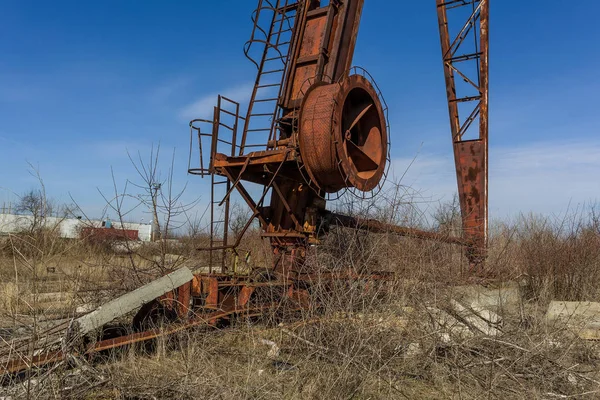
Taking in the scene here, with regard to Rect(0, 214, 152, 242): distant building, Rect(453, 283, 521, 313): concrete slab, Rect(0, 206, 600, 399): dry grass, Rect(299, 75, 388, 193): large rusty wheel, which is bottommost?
Rect(0, 206, 600, 399): dry grass

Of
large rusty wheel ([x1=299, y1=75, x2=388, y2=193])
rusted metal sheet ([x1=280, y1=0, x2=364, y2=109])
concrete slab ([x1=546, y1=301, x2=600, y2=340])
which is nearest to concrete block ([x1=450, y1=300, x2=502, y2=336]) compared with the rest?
concrete slab ([x1=546, y1=301, x2=600, y2=340])

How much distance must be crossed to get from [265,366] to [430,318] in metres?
1.74

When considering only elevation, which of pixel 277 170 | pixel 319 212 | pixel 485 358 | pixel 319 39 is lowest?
pixel 485 358

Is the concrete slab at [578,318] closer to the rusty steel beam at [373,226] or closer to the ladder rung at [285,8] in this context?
the rusty steel beam at [373,226]

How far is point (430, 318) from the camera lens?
4.69 metres

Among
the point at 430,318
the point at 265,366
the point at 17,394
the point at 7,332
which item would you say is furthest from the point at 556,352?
the point at 7,332

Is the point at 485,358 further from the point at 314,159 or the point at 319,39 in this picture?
the point at 319,39

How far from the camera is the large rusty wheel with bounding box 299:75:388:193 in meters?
6.29

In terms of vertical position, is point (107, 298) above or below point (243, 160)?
below

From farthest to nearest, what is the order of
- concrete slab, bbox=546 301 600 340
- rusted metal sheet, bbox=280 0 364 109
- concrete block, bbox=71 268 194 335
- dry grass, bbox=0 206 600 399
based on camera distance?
rusted metal sheet, bbox=280 0 364 109, concrete slab, bbox=546 301 600 340, concrete block, bbox=71 268 194 335, dry grass, bbox=0 206 600 399

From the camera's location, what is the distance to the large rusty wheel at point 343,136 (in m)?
6.29

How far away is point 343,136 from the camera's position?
22.1 ft

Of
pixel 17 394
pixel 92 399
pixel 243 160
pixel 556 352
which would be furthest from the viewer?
pixel 243 160

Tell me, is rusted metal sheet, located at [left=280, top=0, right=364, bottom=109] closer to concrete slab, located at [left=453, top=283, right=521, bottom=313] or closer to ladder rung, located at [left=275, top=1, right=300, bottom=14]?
ladder rung, located at [left=275, top=1, right=300, bottom=14]
